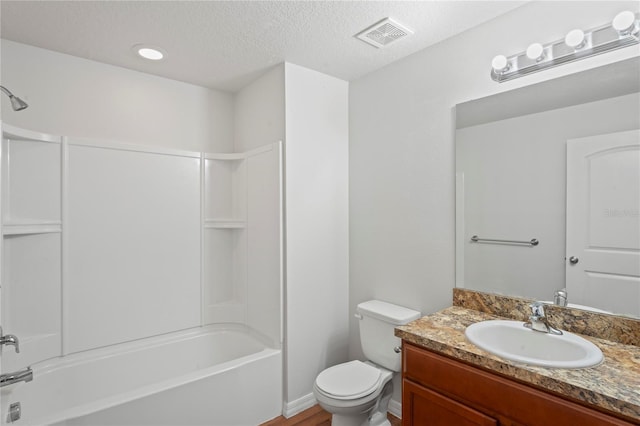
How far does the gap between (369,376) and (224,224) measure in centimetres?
165

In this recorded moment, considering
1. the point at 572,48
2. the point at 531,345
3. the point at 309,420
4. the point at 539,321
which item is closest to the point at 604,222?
the point at 539,321

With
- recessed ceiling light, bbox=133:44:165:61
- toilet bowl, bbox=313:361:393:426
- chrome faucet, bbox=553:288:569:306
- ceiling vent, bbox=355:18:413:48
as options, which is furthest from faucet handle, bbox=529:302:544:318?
recessed ceiling light, bbox=133:44:165:61

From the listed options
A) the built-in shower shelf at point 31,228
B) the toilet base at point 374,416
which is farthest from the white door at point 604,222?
the built-in shower shelf at point 31,228

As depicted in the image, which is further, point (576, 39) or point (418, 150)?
point (418, 150)

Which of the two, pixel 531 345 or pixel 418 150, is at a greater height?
pixel 418 150

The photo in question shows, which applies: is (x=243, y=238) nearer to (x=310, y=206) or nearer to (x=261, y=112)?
(x=310, y=206)

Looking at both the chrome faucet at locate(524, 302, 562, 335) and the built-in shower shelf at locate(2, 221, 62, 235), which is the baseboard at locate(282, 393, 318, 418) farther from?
the built-in shower shelf at locate(2, 221, 62, 235)

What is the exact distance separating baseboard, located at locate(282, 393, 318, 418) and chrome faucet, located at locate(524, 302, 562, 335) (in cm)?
163

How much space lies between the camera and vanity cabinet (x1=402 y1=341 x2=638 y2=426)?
1.13 meters

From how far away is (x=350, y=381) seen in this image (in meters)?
2.02

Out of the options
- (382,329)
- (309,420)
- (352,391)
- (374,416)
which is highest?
(382,329)

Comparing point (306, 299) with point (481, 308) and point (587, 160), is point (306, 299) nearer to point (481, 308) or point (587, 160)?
point (481, 308)

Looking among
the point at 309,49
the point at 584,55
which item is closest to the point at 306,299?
the point at 309,49

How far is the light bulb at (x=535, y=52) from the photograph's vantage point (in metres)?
1.59
